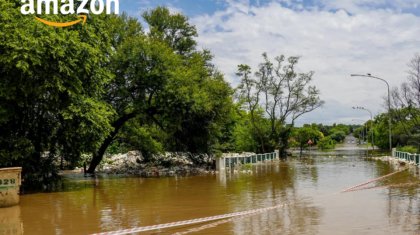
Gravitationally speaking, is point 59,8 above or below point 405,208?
above

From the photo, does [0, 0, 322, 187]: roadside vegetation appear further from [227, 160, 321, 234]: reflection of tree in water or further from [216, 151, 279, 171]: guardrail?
[227, 160, 321, 234]: reflection of tree in water

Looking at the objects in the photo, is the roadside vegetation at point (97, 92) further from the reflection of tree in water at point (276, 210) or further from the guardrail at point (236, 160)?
the reflection of tree in water at point (276, 210)

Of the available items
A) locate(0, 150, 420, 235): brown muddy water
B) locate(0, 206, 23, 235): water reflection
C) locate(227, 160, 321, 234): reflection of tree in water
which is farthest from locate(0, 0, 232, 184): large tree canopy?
locate(227, 160, 321, 234): reflection of tree in water

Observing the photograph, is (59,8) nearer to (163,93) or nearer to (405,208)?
(163,93)

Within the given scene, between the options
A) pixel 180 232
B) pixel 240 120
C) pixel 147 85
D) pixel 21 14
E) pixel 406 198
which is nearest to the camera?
pixel 180 232

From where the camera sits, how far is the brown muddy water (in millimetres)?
11492

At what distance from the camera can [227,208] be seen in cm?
1489

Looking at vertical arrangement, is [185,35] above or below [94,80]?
above

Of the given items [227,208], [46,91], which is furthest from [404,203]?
[46,91]

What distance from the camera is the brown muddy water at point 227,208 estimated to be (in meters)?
11.5

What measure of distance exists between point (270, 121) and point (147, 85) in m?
34.9

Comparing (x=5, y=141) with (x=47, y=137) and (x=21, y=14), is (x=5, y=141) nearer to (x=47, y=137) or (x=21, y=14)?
(x=47, y=137)

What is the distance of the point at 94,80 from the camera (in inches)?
894

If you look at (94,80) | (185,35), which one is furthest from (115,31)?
(185,35)
